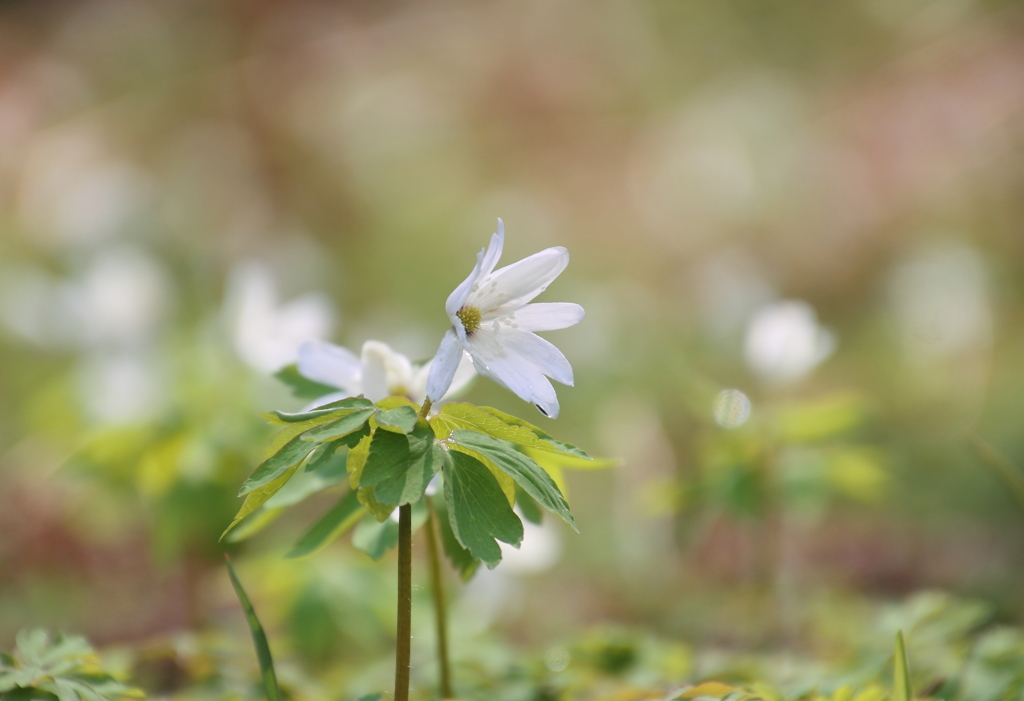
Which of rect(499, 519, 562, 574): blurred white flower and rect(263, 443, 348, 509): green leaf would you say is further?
rect(499, 519, 562, 574): blurred white flower

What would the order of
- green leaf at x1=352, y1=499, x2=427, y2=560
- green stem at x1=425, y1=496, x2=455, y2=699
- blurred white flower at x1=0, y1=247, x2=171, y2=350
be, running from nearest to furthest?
green leaf at x1=352, y1=499, x2=427, y2=560
green stem at x1=425, y1=496, x2=455, y2=699
blurred white flower at x1=0, y1=247, x2=171, y2=350

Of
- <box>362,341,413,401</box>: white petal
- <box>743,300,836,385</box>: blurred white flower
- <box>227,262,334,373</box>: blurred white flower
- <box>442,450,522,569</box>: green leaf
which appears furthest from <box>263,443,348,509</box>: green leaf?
<box>743,300,836,385</box>: blurred white flower

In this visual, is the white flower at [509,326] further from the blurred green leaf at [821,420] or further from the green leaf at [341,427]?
the blurred green leaf at [821,420]

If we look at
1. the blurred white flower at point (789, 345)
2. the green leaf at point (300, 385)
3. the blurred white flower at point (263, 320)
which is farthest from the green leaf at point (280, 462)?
the blurred white flower at point (789, 345)

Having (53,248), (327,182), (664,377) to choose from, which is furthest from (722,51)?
(53,248)

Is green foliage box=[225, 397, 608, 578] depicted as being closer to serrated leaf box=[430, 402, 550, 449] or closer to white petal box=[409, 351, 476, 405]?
serrated leaf box=[430, 402, 550, 449]

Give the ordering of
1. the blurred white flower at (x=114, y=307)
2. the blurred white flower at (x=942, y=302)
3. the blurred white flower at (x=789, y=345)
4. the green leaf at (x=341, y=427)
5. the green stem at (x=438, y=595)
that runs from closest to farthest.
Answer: the green leaf at (x=341, y=427) → the green stem at (x=438, y=595) → the blurred white flower at (x=789, y=345) → the blurred white flower at (x=114, y=307) → the blurred white flower at (x=942, y=302)

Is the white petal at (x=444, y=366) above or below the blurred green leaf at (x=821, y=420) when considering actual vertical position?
below

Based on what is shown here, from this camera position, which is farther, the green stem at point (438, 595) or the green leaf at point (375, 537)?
the green stem at point (438, 595)
